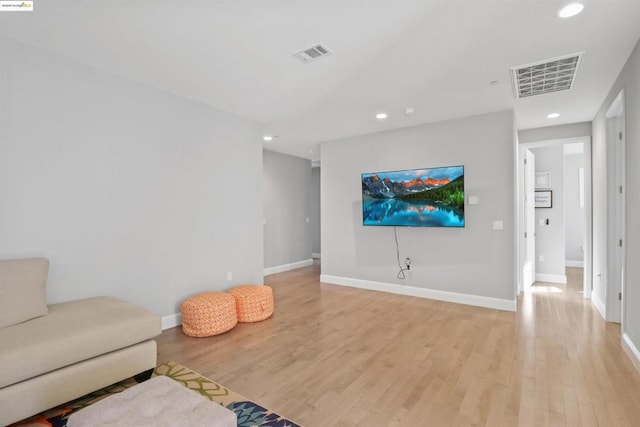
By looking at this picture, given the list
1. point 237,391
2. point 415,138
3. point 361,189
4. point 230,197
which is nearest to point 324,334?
point 237,391

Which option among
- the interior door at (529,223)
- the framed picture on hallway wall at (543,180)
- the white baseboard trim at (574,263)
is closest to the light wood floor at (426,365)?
the interior door at (529,223)

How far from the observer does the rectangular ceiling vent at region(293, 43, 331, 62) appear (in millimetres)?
2660

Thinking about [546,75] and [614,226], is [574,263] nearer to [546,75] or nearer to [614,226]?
[614,226]

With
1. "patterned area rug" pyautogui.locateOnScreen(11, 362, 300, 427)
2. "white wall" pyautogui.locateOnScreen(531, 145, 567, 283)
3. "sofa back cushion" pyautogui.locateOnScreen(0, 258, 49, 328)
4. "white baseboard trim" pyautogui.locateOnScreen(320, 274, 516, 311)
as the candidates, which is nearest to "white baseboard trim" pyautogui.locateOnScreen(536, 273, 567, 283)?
"white wall" pyautogui.locateOnScreen(531, 145, 567, 283)

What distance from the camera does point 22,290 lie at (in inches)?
88.0

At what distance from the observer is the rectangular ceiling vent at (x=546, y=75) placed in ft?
9.32

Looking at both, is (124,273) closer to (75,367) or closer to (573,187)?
(75,367)

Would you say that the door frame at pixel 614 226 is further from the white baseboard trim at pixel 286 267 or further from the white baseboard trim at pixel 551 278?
the white baseboard trim at pixel 286 267

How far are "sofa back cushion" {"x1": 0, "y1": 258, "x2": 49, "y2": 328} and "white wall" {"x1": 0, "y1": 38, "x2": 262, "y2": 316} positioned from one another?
0.23m

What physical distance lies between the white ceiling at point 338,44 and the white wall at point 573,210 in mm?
4520

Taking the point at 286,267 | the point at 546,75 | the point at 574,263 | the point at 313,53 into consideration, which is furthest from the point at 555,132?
the point at 286,267

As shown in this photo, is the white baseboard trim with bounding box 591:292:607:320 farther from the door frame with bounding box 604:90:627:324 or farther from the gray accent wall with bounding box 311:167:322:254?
the gray accent wall with bounding box 311:167:322:254

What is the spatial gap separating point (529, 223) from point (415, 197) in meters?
2.40

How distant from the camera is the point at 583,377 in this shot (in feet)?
8.04
